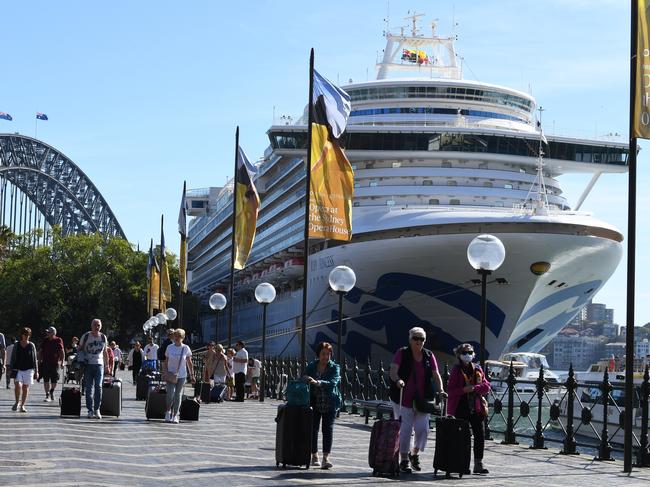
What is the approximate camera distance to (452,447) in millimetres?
13555

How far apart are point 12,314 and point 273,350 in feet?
130

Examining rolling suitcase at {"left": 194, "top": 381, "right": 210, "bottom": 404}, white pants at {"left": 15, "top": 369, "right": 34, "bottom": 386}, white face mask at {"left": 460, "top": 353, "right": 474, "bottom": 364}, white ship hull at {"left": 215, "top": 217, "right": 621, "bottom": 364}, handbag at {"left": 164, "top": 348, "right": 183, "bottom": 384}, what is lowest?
rolling suitcase at {"left": 194, "top": 381, "right": 210, "bottom": 404}

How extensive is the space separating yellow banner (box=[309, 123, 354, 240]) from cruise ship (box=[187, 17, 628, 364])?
1642 centimetres

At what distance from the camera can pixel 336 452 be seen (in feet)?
53.5

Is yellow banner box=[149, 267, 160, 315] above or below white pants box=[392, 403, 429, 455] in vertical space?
above

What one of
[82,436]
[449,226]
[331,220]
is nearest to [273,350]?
[449,226]

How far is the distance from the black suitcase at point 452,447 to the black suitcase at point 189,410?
27.2 feet

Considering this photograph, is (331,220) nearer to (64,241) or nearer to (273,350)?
(273,350)

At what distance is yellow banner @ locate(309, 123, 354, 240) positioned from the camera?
67.8 feet

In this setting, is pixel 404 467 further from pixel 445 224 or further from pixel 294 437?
pixel 445 224

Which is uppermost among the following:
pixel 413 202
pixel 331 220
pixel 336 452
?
pixel 413 202

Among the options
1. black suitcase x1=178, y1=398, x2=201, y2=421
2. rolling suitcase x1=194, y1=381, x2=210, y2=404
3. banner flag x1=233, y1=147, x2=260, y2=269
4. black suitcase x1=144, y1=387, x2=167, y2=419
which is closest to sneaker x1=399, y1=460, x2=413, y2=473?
black suitcase x1=178, y1=398, x2=201, y2=421

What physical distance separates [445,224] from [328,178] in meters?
17.3

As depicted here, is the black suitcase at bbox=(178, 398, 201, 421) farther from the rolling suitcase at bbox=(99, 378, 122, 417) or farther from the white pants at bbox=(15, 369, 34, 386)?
the white pants at bbox=(15, 369, 34, 386)
